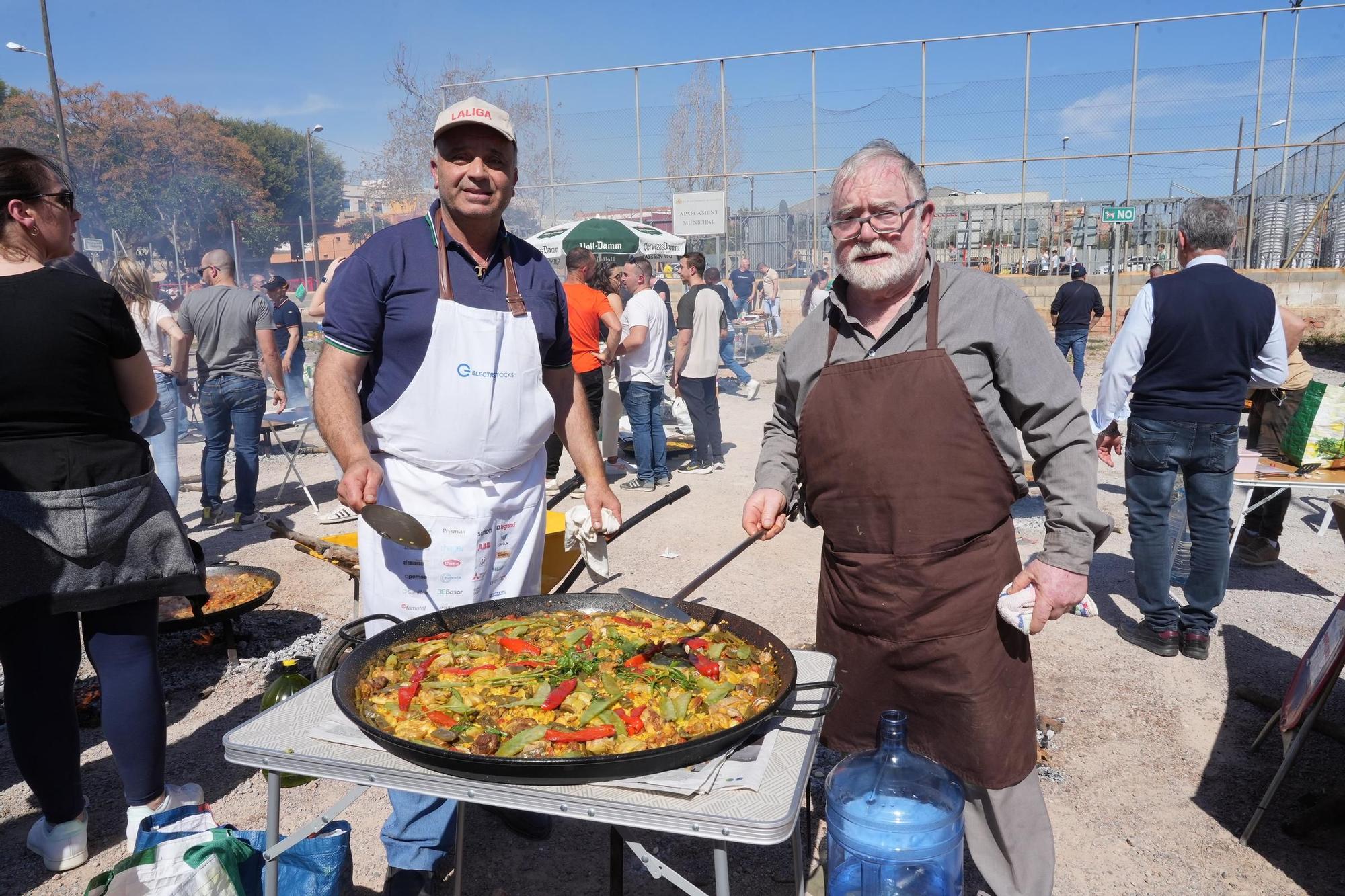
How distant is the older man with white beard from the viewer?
85.7 inches

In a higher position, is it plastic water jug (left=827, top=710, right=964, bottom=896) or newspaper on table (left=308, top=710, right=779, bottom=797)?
newspaper on table (left=308, top=710, right=779, bottom=797)

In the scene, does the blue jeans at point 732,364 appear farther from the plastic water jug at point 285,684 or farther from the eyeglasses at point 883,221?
the eyeglasses at point 883,221

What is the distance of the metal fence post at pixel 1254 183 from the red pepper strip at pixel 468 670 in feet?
61.8

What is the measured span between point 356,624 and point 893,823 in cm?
150

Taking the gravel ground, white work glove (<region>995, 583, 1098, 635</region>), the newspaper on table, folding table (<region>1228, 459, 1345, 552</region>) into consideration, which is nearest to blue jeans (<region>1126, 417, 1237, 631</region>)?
the gravel ground

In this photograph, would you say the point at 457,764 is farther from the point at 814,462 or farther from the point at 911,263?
the point at 911,263

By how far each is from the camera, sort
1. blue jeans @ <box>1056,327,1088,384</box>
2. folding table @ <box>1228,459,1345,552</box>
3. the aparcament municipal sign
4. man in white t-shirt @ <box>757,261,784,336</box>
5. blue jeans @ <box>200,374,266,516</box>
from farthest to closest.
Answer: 1. man in white t-shirt @ <box>757,261,784,336</box>
2. the aparcament municipal sign
3. blue jeans @ <box>1056,327,1088,384</box>
4. blue jeans @ <box>200,374,266,516</box>
5. folding table @ <box>1228,459,1345,552</box>

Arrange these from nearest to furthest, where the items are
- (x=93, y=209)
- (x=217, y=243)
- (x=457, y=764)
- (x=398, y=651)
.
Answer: (x=457, y=764) < (x=398, y=651) < (x=93, y=209) < (x=217, y=243)

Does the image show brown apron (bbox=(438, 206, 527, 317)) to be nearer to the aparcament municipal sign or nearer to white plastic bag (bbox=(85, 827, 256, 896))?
white plastic bag (bbox=(85, 827, 256, 896))

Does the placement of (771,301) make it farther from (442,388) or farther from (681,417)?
(442,388)

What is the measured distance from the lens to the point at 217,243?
53.6m

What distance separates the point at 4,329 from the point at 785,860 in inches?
114

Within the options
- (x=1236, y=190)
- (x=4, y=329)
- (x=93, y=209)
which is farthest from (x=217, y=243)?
(x=4, y=329)

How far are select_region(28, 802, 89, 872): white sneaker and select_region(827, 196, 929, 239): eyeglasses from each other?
3080 millimetres
